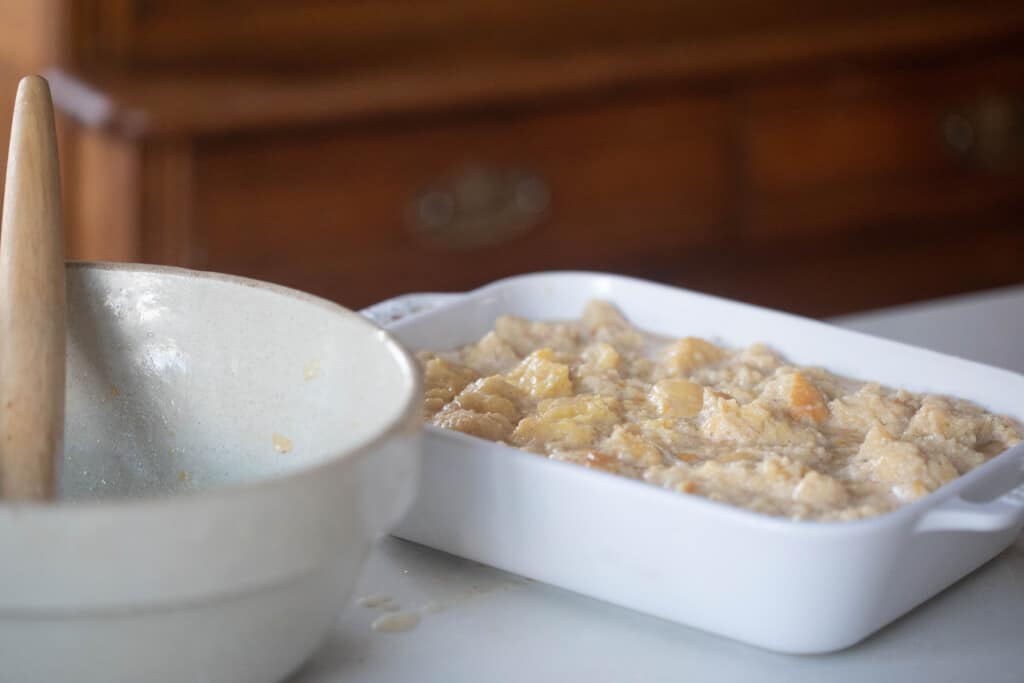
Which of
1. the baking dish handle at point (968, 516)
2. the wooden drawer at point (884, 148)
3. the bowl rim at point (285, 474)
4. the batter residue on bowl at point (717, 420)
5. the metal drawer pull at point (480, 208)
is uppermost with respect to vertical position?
the bowl rim at point (285, 474)

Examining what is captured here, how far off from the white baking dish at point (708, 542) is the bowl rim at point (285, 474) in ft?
0.29

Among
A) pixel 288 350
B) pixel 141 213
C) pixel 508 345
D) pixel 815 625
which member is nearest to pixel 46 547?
pixel 288 350

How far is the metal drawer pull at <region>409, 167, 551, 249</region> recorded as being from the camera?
260 cm

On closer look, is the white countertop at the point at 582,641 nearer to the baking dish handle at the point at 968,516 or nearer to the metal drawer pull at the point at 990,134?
the baking dish handle at the point at 968,516

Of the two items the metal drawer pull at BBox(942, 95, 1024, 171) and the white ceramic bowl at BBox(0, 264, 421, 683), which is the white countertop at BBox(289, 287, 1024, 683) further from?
the metal drawer pull at BBox(942, 95, 1024, 171)

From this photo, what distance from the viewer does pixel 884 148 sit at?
118 inches

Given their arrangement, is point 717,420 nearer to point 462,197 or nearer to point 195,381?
point 195,381

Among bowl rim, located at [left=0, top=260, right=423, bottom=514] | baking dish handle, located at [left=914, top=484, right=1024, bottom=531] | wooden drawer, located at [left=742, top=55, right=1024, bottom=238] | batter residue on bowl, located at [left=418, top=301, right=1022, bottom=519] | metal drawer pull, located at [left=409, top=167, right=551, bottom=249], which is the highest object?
bowl rim, located at [left=0, top=260, right=423, bottom=514]

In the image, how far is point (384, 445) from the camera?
0.72 metres

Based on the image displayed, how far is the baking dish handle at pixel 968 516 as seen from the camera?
0.83 metres

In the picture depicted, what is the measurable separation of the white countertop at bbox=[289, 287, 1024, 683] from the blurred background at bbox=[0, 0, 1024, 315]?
4.97 feet

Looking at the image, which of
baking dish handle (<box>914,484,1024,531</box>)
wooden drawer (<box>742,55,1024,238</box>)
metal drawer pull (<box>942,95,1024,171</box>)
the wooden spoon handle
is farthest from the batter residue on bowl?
metal drawer pull (<box>942,95,1024,171</box>)

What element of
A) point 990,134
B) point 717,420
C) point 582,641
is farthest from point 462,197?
point 582,641

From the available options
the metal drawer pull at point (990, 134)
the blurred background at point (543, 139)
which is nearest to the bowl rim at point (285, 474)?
the blurred background at point (543, 139)
